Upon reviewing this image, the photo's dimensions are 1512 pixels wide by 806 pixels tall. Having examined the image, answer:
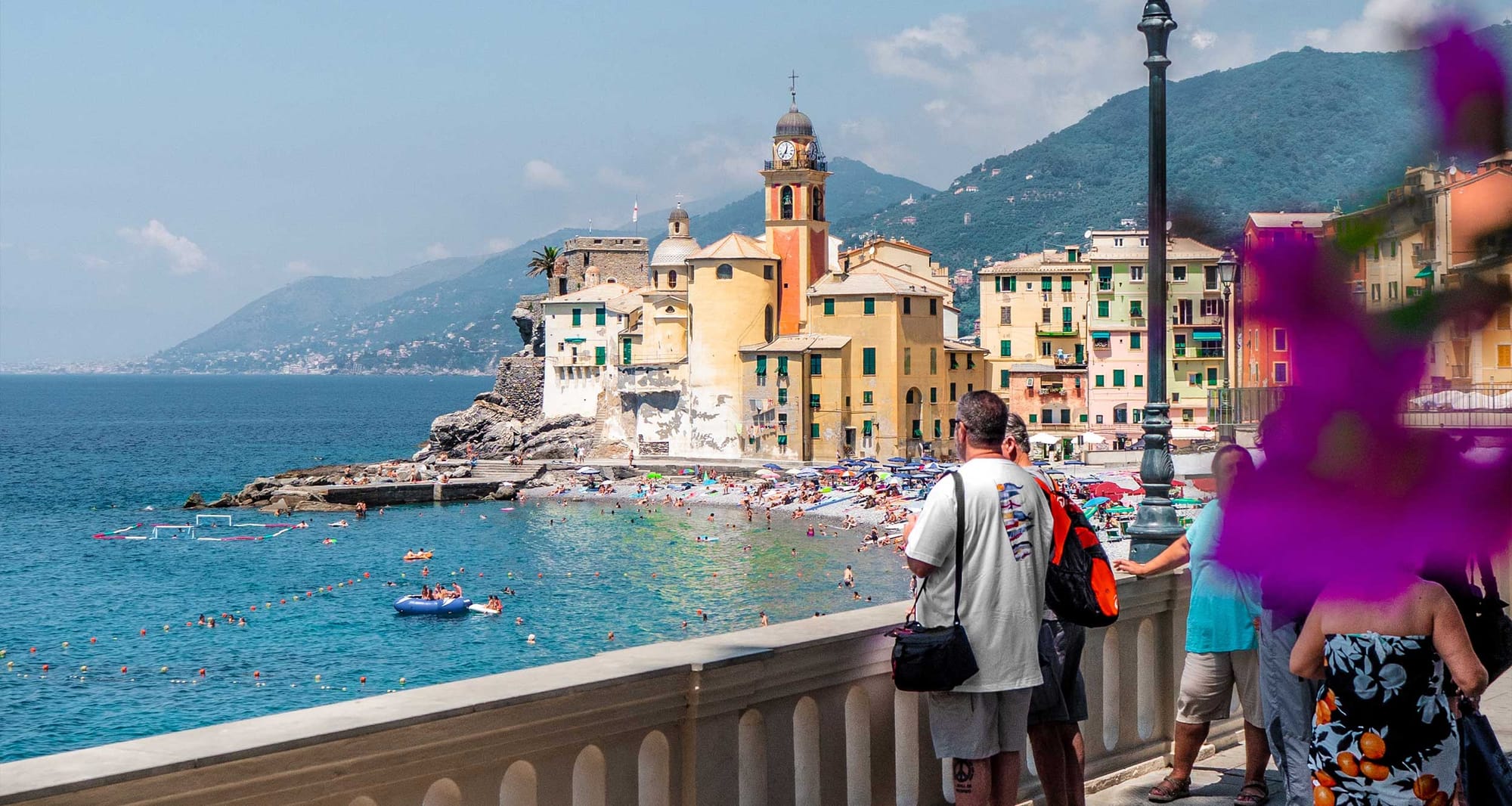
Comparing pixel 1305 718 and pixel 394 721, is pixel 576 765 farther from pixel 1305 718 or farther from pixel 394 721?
pixel 1305 718

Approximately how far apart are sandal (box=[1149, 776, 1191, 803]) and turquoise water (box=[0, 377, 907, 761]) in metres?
25.5

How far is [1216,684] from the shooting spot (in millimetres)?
6789

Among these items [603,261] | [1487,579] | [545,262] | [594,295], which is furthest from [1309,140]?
[545,262]

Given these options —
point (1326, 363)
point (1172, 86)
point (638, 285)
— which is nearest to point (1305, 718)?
point (1326, 363)

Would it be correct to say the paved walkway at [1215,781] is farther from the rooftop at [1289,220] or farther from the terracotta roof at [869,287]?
the terracotta roof at [869,287]

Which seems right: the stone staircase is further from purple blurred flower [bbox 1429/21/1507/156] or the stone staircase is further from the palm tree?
purple blurred flower [bbox 1429/21/1507/156]

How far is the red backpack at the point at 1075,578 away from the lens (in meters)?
5.38

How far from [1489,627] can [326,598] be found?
45.8 meters

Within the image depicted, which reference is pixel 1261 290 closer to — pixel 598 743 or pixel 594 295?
pixel 598 743

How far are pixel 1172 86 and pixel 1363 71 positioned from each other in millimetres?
7685

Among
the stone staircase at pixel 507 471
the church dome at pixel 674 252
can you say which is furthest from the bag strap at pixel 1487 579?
the church dome at pixel 674 252

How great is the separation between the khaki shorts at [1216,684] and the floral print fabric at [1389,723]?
2431mm

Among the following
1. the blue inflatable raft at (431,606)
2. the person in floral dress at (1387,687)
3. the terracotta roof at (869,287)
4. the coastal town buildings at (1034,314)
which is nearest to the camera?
the person in floral dress at (1387,687)

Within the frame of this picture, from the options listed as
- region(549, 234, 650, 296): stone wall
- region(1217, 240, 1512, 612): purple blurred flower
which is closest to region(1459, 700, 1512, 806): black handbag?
region(1217, 240, 1512, 612): purple blurred flower
